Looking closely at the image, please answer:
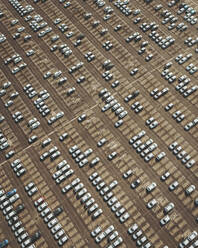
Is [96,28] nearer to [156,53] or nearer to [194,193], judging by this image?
[156,53]

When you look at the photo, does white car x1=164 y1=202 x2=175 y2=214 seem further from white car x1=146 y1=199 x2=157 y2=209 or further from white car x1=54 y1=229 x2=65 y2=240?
white car x1=54 y1=229 x2=65 y2=240

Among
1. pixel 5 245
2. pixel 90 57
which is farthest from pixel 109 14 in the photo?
pixel 5 245

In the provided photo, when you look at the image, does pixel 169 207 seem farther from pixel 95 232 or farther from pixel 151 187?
pixel 95 232

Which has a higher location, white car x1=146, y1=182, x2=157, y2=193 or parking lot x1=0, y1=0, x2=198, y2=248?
parking lot x1=0, y1=0, x2=198, y2=248

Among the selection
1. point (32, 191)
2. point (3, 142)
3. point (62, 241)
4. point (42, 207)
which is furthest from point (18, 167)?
point (62, 241)

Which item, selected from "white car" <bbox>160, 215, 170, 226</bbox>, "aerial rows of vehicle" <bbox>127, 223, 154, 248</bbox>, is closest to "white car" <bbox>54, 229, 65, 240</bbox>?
"aerial rows of vehicle" <bbox>127, 223, 154, 248</bbox>

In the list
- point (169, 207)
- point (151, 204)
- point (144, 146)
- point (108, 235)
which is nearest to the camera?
point (108, 235)
